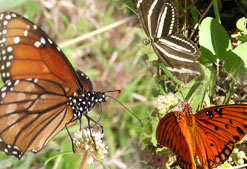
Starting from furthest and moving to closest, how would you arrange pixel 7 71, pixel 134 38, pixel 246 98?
pixel 134 38 < pixel 246 98 < pixel 7 71

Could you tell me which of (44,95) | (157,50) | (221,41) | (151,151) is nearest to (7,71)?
(44,95)

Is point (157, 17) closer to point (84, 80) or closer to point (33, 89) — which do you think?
point (84, 80)

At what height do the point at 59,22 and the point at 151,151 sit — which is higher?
the point at 59,22

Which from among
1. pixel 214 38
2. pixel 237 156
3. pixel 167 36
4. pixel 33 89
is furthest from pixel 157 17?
pixel 237 156

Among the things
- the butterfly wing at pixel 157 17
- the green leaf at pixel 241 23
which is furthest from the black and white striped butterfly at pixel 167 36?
the green leaf at pixel 241 23

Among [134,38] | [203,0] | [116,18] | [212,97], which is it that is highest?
[116,18]

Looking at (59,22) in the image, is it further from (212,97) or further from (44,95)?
(212,97)

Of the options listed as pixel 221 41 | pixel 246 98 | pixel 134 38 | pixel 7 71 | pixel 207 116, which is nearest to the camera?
pixel 207 116

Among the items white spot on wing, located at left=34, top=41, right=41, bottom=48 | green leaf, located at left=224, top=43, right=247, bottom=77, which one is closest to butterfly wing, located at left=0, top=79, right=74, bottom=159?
white spot on wing, located at left=34, top=41, right=41, bottom=48
